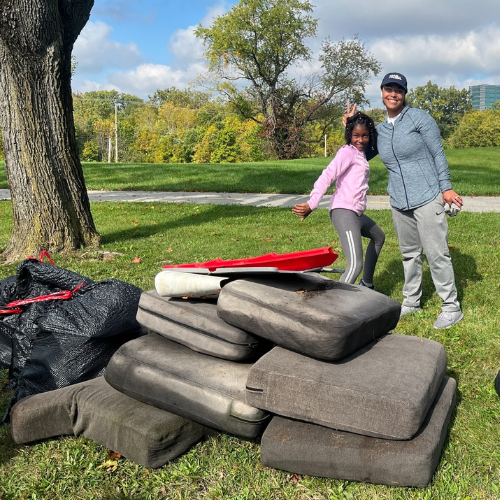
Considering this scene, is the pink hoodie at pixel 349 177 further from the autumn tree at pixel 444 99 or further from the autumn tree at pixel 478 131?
the autumn tree at pixel 444 99

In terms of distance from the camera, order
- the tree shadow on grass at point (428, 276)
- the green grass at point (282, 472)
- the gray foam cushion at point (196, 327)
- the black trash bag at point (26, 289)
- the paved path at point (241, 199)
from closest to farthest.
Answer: the green grass at point (282, 472)
the gray foam cushion at point (196, 327)
the black trash bag at point (26, 289)
the tree shadow on grass at point (428, 276)
the paved path at point (241, 199)

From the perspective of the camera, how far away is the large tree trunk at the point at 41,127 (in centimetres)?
670

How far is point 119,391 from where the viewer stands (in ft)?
9.69

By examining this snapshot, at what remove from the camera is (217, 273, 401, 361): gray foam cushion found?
8.32 ft

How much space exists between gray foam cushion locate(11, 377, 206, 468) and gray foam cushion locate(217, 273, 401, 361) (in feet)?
2.09

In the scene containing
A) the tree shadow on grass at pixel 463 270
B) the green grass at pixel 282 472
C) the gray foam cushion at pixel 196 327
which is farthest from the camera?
the tree shadow on grass at pixel 463 270

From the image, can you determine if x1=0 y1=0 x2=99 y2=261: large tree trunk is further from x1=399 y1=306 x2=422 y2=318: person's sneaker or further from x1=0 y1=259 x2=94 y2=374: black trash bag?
x1=399 y1=306 x2=422 y2=318: person's sneaker

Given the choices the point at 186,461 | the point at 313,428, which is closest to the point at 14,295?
the point at 186,461

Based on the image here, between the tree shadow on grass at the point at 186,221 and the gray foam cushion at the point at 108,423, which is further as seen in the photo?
the tree shadow on grass at the point at 186,221

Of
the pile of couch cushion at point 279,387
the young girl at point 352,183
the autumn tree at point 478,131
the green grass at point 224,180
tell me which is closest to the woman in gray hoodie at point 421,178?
the young girl at point 352,183

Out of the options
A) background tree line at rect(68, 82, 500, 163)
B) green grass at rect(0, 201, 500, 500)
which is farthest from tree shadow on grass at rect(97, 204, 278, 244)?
background tree line at rect(68, 82, 500, 163)

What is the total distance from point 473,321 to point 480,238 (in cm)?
407

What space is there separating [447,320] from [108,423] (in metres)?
2.94

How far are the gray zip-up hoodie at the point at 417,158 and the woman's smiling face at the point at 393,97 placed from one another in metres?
0.07
